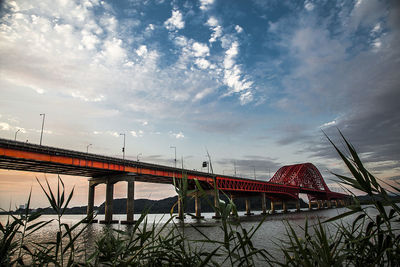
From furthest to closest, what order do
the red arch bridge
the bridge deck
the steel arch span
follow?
1. the steel arch span
2. the red arch bridge
3. the bridge deck

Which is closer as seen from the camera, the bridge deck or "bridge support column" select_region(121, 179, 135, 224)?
the bridge deck

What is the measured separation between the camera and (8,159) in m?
38.9

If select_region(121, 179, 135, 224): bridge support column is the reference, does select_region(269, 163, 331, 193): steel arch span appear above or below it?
above

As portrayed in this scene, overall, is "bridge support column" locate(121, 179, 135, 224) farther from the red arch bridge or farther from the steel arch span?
the steel arch span

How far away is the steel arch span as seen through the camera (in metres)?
130

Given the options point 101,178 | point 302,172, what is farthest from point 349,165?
point 302,172

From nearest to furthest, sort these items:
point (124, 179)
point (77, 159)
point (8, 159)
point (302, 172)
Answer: point (8, 159) < point (77, 159) < point (124, 179) < point (302, 172)

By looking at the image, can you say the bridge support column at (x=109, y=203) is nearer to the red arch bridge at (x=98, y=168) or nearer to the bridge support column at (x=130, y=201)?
the red arch bridge at (x=98, y=168)

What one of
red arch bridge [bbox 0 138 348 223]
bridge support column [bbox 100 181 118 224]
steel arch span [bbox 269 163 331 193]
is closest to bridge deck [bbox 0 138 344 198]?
red arch bridge [bbox 0 138 348 223]

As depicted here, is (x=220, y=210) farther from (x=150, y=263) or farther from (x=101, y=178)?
(x=101, y=178)

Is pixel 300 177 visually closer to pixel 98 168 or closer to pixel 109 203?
pixel 109 203

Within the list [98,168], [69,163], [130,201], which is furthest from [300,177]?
[69,163]

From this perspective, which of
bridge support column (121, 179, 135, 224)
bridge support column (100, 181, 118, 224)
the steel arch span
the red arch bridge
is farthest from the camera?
the steel arch span

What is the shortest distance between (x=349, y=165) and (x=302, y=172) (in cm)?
14605
